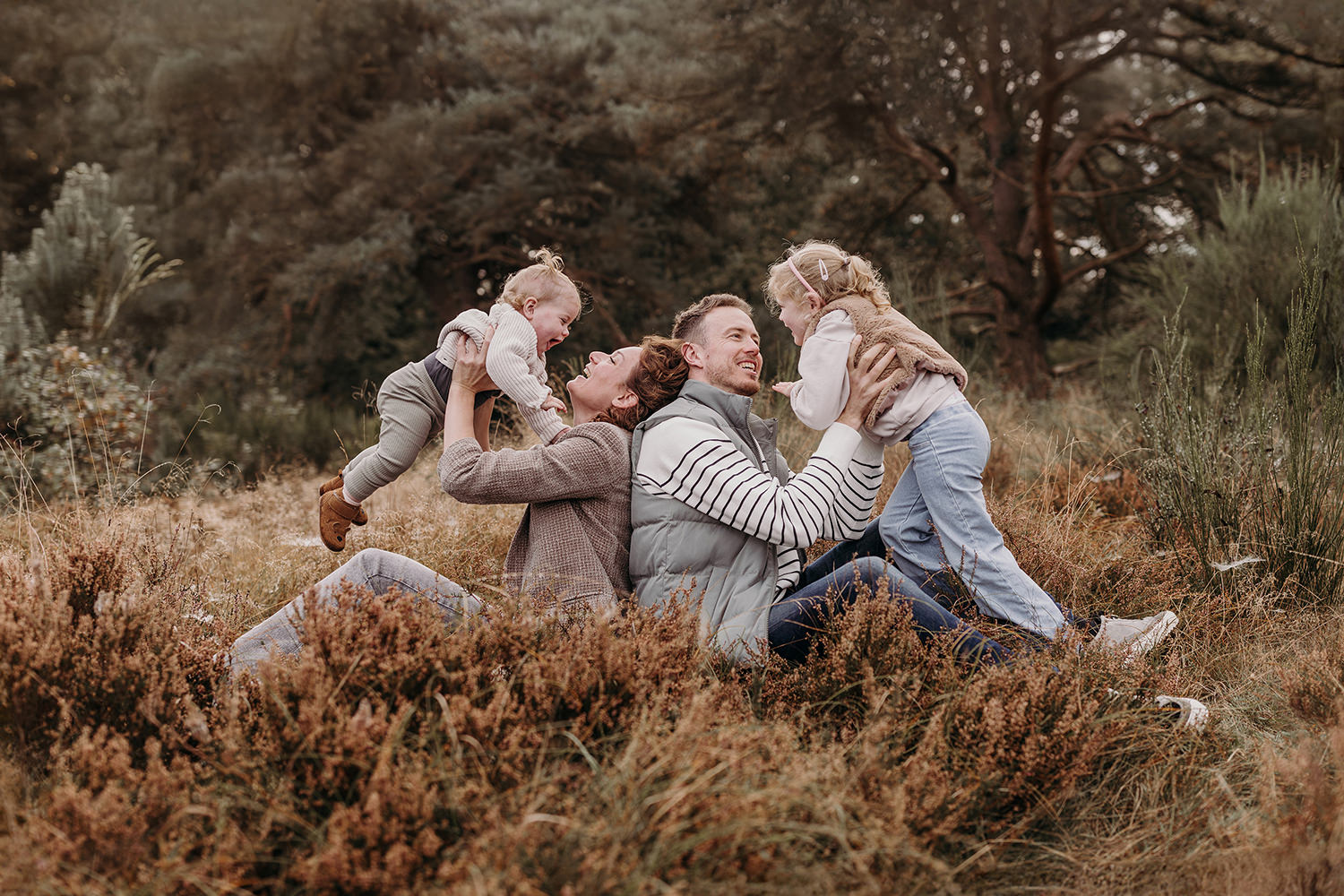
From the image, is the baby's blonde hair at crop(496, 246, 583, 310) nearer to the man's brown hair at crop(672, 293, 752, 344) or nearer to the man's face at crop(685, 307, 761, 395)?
the man's brown hair at crop(672, 293, 752, 344)

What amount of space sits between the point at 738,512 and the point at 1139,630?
1.54m

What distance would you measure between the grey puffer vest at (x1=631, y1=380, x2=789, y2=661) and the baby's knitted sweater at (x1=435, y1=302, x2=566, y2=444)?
1.22 feet

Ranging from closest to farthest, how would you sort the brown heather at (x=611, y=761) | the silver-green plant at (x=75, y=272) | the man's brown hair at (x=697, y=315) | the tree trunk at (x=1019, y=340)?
the brown heather at (x=611, y=761), the man's brown hair at (x=697, y=315), the silver-green plant at (x=75, y=272), the tree trunk at (x=1019, y=340)

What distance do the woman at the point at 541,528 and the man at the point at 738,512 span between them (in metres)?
0.09

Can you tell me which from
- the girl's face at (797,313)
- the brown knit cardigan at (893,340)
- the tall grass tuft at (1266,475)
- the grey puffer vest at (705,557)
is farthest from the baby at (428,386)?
the tall grass tuft at (1266,475)

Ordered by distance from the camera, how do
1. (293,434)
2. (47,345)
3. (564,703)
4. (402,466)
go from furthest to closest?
(293,434) < (47,345) < (402,466) < (564,703)

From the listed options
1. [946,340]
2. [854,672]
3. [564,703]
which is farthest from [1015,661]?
[946,340]

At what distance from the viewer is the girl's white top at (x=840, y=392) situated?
9.83ft

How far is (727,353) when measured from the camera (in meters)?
2.82

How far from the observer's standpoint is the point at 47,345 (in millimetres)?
7023

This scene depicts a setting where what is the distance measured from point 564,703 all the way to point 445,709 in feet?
1.11

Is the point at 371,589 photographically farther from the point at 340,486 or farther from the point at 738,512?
the point at 340,486

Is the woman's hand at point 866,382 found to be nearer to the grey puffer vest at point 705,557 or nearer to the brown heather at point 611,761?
the grey puffer vest at point 705,557

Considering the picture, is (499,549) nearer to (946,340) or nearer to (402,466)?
(402,466)
